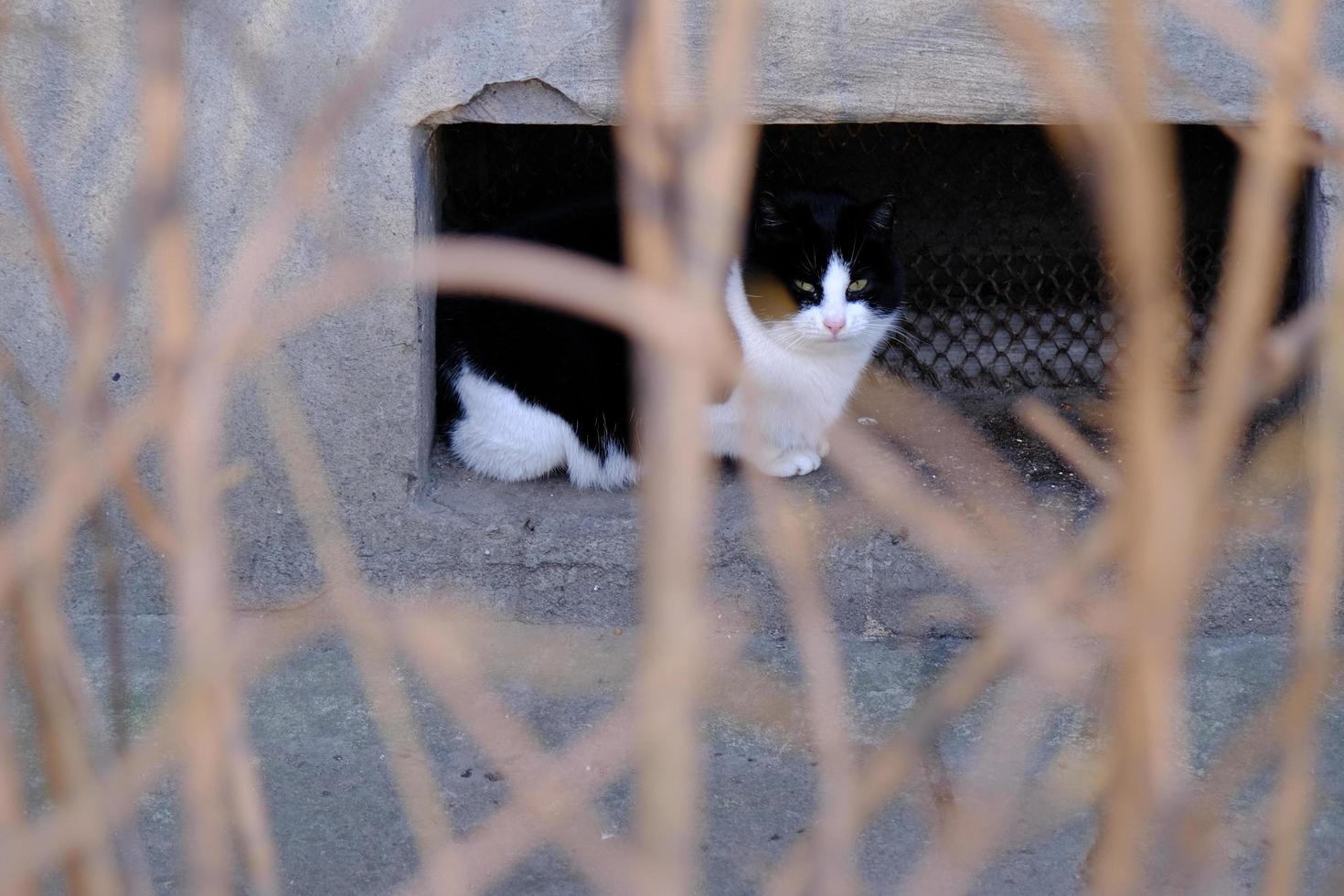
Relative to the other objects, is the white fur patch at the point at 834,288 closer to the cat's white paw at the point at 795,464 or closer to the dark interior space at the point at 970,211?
the cat's white paw at the point at 795,464

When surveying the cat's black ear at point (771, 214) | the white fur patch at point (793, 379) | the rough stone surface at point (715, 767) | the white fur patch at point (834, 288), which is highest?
the cat's black ear at point (771, 214)

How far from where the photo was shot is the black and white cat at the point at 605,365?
8.08 feet

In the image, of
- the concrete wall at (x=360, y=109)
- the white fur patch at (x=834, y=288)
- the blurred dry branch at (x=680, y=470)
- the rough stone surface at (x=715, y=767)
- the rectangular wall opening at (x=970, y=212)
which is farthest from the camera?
the rectangular wall opening at (x=970, y=212)

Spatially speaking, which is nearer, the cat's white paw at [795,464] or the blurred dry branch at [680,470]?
the blurred dry branch at [680,470]

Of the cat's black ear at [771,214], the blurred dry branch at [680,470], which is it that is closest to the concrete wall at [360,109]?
the cat's black ear at [771,214]

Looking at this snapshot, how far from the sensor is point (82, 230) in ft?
7.01

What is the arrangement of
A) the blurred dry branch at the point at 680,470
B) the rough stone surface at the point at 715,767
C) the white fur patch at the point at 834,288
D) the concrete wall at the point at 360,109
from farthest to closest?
the white fur patch at the point at 834,288 < the concrete wall at the point at 360,109 < the rough stone surface at the point at 715,767 < the blurred dry branch at the point at 680,470

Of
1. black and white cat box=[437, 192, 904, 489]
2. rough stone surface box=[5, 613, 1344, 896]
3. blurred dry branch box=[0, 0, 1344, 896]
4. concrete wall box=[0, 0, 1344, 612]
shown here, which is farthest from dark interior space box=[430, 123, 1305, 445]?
blurred dry branch box=[0, 0, 1344, 896]

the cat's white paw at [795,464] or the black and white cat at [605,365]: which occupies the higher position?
the black and white cat at [605,365]

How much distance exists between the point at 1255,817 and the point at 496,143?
2.13 meters

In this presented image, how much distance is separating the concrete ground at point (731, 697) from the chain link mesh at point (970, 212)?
0.60 meters

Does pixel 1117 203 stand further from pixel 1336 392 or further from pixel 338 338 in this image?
pixel 338 338

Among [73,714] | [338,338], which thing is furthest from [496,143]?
[73,714]

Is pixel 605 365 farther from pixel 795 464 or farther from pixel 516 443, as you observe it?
pixel 795 464
